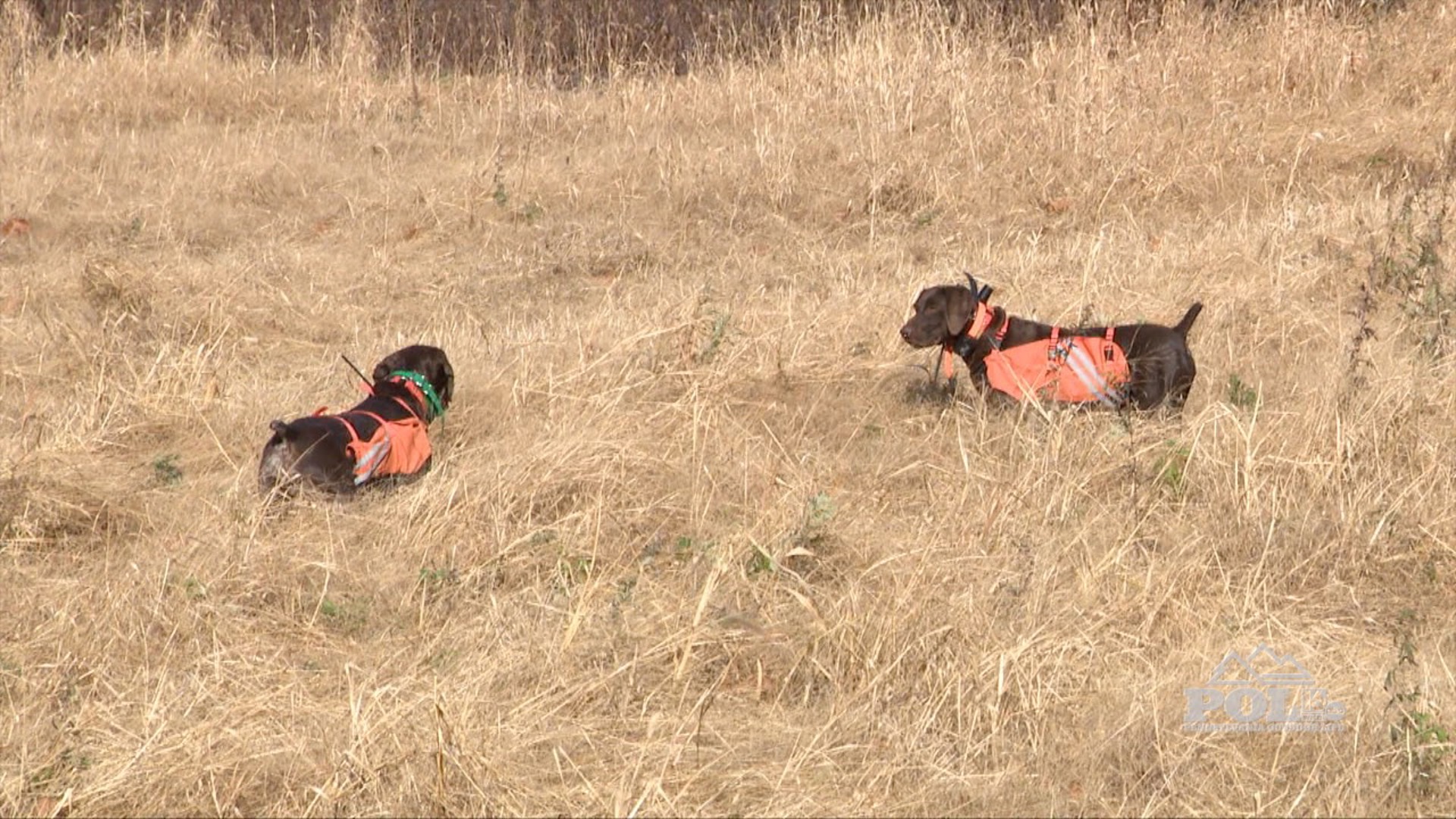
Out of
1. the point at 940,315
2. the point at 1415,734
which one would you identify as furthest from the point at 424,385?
the point at 1415,734

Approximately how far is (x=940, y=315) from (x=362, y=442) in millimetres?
2126

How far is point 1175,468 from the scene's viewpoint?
17.0 ft

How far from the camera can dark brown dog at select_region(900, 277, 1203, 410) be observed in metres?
5.80

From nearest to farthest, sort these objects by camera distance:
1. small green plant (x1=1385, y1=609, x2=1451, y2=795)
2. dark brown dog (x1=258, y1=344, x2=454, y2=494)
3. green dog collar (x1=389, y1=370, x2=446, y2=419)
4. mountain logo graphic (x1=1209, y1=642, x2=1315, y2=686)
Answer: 1. small green plant (x1=1385, y1=609, x2=1451, y2=795)
2. mountain logo graphic (x1=1209, y1=642, x2=1315, y2=686)
3. dark brown dog (x1=258, y1=344, x2=454, y2=494)
4. green dog collar (x1=389, y1=370, x2=446, y2=419)

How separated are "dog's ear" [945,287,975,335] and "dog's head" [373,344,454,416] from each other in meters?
1.82

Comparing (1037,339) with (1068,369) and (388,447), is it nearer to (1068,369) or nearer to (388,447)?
(1068,369)

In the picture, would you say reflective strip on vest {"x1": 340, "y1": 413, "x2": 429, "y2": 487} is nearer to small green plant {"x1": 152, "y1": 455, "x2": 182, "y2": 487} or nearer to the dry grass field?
the dry grass field

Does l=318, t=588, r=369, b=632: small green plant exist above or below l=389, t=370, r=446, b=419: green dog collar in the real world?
below

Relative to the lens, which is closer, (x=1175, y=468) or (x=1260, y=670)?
(x=1260, y=670)

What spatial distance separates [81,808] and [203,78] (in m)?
8.25

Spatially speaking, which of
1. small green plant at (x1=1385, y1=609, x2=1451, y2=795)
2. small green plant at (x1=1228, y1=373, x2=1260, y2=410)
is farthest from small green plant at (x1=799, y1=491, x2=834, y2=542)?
small green plant at (x1=1228, y1=373, x2=1260, y2=410)

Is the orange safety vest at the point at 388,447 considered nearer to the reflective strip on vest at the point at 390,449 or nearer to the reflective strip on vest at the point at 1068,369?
the reflective strip on vest at the point at 390,449

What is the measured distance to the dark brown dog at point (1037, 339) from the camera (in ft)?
19.0

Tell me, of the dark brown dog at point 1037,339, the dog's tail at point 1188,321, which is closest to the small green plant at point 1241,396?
the dark brown dog at point 1037,339
